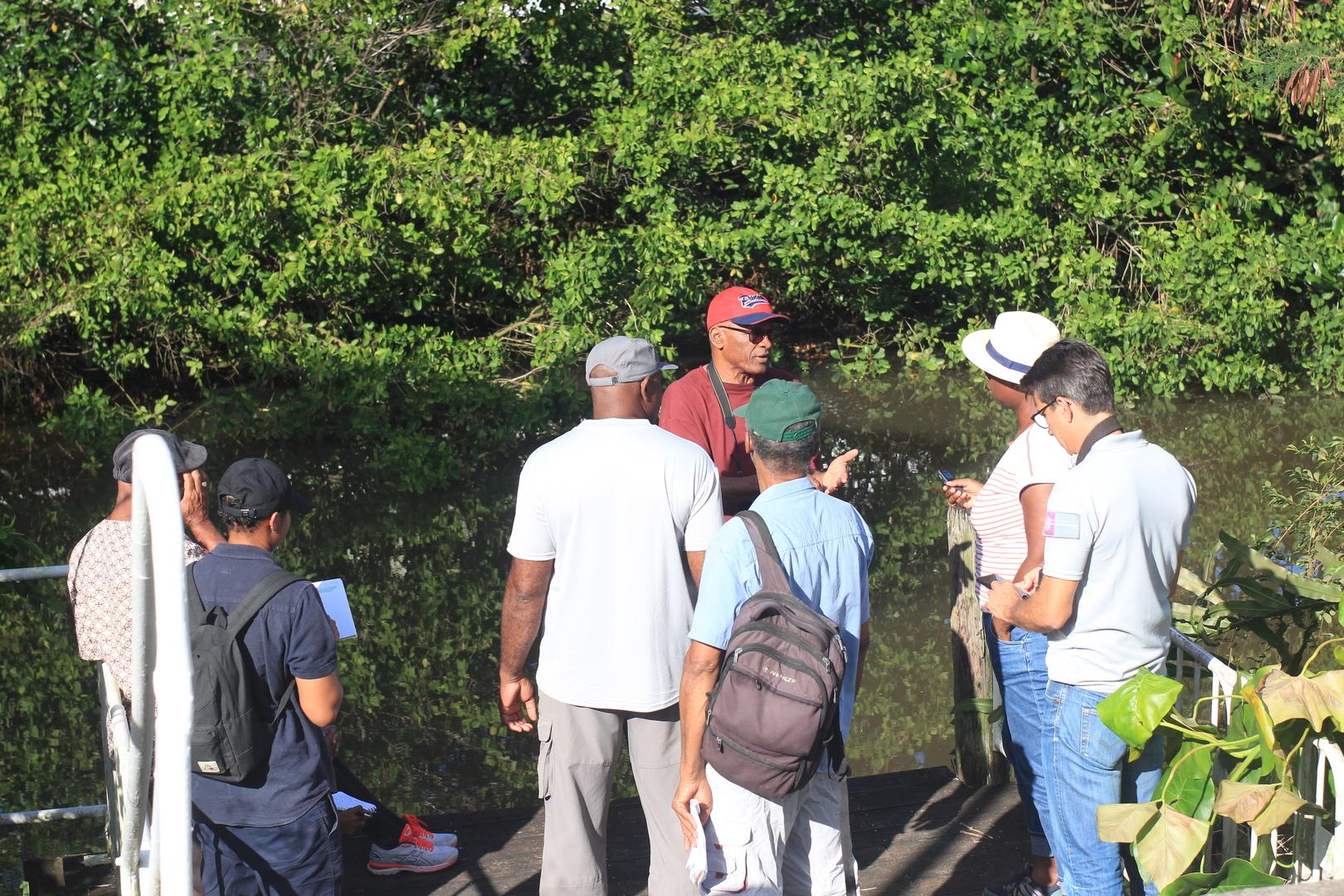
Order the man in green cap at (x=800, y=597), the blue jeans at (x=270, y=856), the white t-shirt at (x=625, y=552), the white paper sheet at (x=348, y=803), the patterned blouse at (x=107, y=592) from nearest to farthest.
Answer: the man in green cap at (x=800, y=597), the blue jeans at (x=270, y=856), the white t-shirt at (x=625, y=552), the patterned blouse at (x=107, y=592), the white paper sheet at (x=348, y=803)

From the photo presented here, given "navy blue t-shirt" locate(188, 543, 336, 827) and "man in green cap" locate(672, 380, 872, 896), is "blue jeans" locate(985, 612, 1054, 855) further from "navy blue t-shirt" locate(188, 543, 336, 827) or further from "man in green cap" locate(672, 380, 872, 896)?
"navy blue t-shirt" locate(188, 543, 336, 827)

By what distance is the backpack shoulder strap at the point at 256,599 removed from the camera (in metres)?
3.09

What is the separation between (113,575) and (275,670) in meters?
0.72

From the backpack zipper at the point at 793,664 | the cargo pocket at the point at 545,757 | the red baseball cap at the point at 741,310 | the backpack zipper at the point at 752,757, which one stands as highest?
the red baseball cap at the point at 741,310

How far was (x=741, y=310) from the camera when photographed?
442cm

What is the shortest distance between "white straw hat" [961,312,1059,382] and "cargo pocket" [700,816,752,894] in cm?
152

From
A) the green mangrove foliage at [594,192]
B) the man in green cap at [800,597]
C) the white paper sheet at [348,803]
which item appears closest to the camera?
the man in green cap at [800,597]

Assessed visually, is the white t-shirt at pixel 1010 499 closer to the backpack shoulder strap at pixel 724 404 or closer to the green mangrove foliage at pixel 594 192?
the backpack shoulder strap at pixel 724 404

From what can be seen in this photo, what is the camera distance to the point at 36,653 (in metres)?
7.92

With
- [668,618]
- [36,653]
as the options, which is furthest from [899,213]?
[668,618]

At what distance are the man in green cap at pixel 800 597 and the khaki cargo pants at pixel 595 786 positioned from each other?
257mm

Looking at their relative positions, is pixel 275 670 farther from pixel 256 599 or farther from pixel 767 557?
pixel 767 557

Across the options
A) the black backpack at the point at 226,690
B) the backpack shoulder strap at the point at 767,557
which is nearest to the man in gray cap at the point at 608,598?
the backpack shoulder strap at the point at 767,557

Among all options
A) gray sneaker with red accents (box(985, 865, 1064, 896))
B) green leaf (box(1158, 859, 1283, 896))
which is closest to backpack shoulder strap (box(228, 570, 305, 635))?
green leaf (box(1158, 859, 1283, 896))
